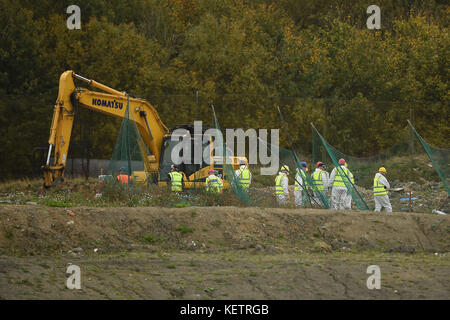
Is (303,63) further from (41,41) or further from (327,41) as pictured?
(41,41)

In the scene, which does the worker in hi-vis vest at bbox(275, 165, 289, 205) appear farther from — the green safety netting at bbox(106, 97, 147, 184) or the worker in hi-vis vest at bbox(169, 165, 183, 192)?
the green safety netting at bbox(106, 97, 147, 184)

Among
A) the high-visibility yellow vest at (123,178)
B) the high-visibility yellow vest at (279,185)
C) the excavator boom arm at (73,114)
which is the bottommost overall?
the high-visibility yellow vest at (279,185)

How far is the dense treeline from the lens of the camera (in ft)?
90.4

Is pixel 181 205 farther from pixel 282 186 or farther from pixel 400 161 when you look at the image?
pixel 400 161

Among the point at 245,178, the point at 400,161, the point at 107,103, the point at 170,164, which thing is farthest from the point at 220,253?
the point at 400,161

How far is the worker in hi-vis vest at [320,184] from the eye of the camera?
61.2 ft

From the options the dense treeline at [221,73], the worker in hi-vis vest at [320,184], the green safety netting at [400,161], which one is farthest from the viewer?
the dense treeline at [221,73]

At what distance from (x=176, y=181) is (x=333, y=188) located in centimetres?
451

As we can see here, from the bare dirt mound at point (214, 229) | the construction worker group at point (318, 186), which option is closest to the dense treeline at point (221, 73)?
the construction worker group at point (318, 186)

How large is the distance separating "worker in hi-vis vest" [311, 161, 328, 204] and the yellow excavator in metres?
2.58

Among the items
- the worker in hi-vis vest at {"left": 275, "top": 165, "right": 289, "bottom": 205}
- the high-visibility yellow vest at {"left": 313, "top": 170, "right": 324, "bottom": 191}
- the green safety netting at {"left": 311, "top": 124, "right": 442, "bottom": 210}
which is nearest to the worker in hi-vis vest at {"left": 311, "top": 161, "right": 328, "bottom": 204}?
the high-visibility yellow vest at {"left": 313, "top": 170, "right": 324, "bottom": 191}

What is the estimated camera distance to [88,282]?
11.1 metres

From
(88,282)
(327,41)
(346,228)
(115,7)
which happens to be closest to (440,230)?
(346,228)

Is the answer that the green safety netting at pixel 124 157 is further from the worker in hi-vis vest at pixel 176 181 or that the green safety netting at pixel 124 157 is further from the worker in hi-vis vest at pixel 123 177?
the worker in hi-vis vest at pixel 176 181
